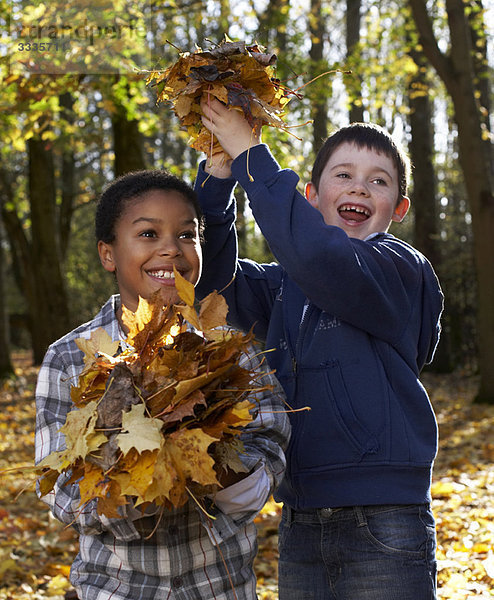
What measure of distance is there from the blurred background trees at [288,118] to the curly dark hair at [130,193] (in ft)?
0.91

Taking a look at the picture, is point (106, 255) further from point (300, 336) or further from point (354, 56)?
point (354, 56)

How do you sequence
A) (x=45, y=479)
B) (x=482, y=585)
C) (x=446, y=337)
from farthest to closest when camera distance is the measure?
1. (x=446, y=337)
2. (x=482, y=585)
3. (x=45, y=479)

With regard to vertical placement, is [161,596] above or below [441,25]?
below

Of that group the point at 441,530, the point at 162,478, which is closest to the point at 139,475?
the point at 162,478

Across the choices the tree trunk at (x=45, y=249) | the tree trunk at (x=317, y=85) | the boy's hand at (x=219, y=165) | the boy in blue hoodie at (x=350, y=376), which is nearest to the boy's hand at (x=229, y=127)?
the boy in blue hoodie at (x=350, y=376)

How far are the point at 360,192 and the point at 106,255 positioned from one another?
3.04 feet

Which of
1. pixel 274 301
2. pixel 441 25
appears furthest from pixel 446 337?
pixel 274 301

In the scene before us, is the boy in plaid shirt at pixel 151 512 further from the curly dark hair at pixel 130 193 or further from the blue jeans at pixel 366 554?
the blue jeans at pixel 366 554

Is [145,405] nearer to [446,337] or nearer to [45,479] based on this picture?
[45,479]

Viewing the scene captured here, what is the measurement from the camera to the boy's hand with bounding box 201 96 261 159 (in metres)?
2.06

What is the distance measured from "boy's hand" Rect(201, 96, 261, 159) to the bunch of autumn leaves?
606 mm

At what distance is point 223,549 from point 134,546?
27 cm

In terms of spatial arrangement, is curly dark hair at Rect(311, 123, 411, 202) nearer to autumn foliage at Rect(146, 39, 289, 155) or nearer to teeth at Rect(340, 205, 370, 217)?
teeth at Rect(340, 205, 370, 217)

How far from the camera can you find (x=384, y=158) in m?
2.46
